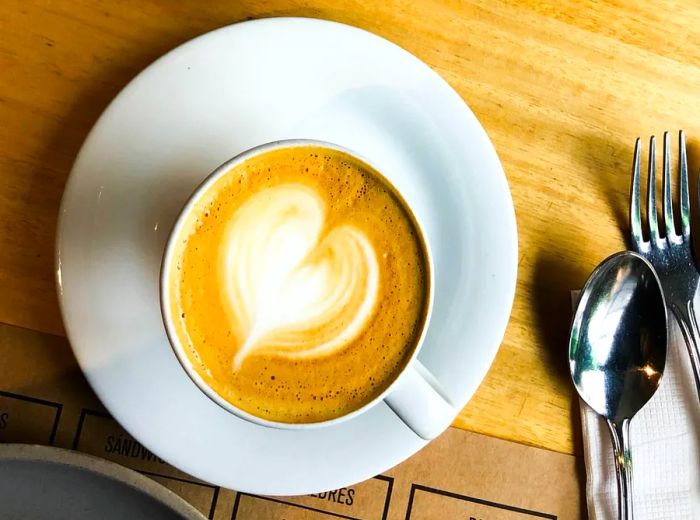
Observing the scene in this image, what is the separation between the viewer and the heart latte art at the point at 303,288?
745 millimetres

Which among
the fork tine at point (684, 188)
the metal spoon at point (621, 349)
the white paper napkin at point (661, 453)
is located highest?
the fork tine at point (684, 188)

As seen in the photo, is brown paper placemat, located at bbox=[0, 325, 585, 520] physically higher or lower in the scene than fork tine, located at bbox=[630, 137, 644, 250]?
lower

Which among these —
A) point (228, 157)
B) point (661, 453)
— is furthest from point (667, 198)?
point (228, 157)

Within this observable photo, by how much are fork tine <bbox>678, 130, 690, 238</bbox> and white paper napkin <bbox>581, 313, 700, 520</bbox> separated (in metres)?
0.12

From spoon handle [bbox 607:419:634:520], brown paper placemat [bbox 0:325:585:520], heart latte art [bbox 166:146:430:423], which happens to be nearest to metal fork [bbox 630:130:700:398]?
spoon handle [bbox 607:419:634:520]

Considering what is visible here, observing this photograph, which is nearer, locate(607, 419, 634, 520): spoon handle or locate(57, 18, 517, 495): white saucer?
locate(57, 18, 517, 495): white saucer

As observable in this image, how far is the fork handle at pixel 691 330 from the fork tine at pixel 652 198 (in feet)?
0.32

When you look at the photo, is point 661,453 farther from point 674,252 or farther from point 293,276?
point 293,276

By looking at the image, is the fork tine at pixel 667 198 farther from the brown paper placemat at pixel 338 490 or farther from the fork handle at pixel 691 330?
the brown paper placemat at pixel 338 490

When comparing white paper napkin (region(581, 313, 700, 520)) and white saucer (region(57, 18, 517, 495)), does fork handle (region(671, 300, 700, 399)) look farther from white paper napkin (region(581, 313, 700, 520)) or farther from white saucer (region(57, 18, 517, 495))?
white saucer (region(57, 18, 517, 495))

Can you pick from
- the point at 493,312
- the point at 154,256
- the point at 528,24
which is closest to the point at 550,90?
the point at 528,24

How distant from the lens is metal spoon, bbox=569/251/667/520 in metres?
0.91

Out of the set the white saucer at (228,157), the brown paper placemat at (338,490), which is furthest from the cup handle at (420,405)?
the brown paper placemat at (338,490)

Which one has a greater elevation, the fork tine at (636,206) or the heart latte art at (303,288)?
the fork tine at (636,206)
